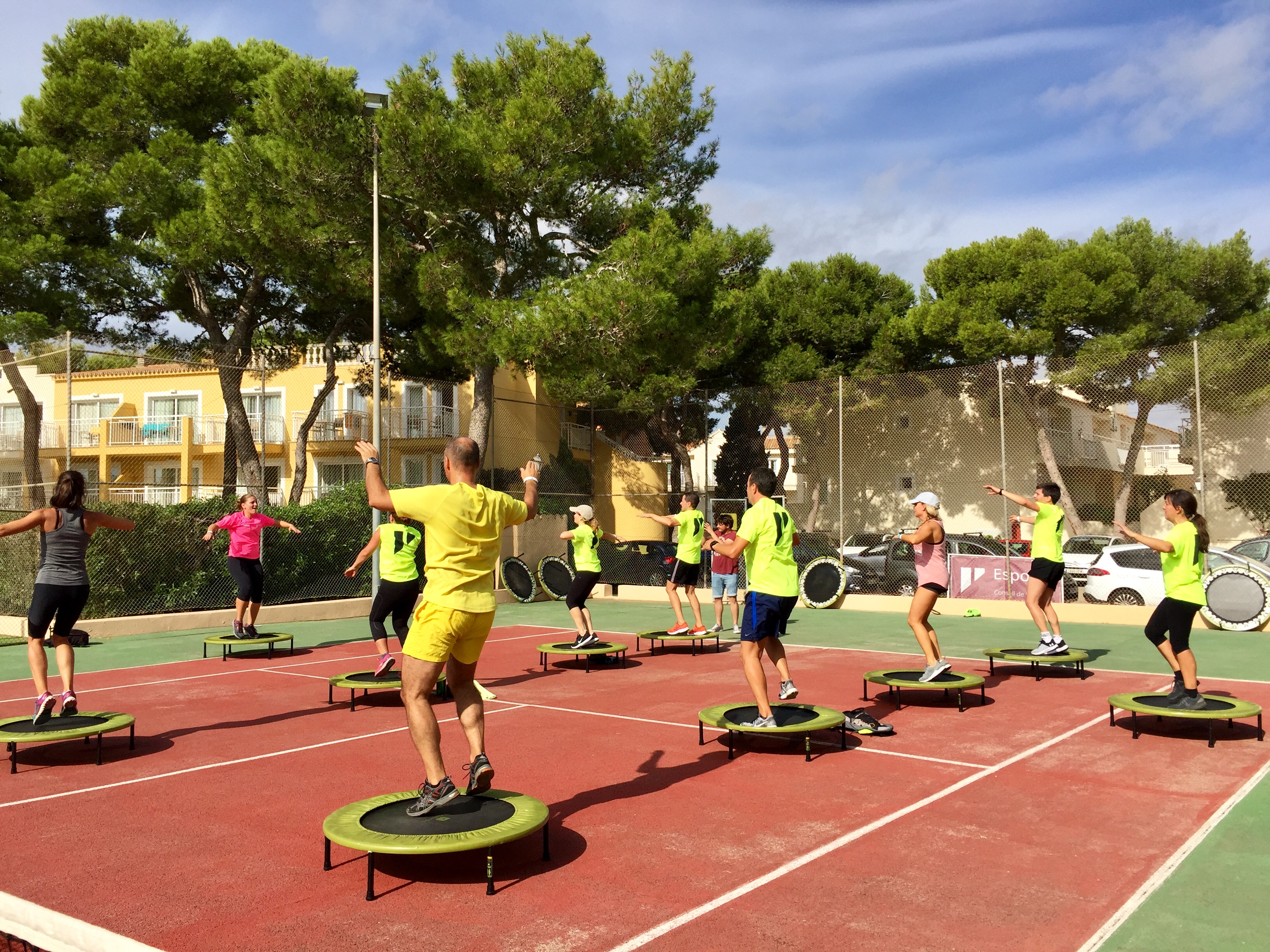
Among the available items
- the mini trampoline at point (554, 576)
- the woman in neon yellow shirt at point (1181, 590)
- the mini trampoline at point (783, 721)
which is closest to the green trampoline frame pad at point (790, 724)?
the mini trampoline at point (783, 721)

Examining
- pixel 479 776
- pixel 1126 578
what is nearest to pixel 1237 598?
pixel 1126 578

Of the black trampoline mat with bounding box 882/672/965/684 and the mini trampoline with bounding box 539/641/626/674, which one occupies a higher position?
the black trampoline mat with bounding box 882/672/965/684

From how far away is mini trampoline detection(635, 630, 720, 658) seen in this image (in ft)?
40.5

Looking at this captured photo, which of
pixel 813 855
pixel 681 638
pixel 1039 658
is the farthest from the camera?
pixel 681 638

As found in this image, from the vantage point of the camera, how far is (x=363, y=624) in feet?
54.9

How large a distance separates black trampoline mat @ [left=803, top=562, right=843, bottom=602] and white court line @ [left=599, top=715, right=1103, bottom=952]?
11.3 metres

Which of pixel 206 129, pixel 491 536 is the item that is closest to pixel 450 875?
pixel 491 536

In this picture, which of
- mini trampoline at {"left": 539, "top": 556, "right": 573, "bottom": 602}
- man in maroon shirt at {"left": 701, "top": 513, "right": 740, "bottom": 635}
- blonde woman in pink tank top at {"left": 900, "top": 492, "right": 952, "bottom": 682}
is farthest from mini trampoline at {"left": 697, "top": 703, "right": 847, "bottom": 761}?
mini trampoline at {"left": 539, "top": 556, "right": 573, "bottom": 602}

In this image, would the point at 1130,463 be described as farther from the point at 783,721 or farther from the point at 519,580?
the point at 783,721

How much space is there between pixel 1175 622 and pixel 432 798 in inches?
228

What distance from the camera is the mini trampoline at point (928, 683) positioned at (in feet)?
27.7

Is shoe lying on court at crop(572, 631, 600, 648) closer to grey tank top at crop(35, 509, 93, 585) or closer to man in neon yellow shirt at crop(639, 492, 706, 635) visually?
man in neon yellow shirt at crop(639, 492, 706, 635)

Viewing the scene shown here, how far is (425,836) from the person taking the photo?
4.27 m

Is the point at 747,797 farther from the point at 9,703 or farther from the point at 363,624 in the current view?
the point at 363,624
